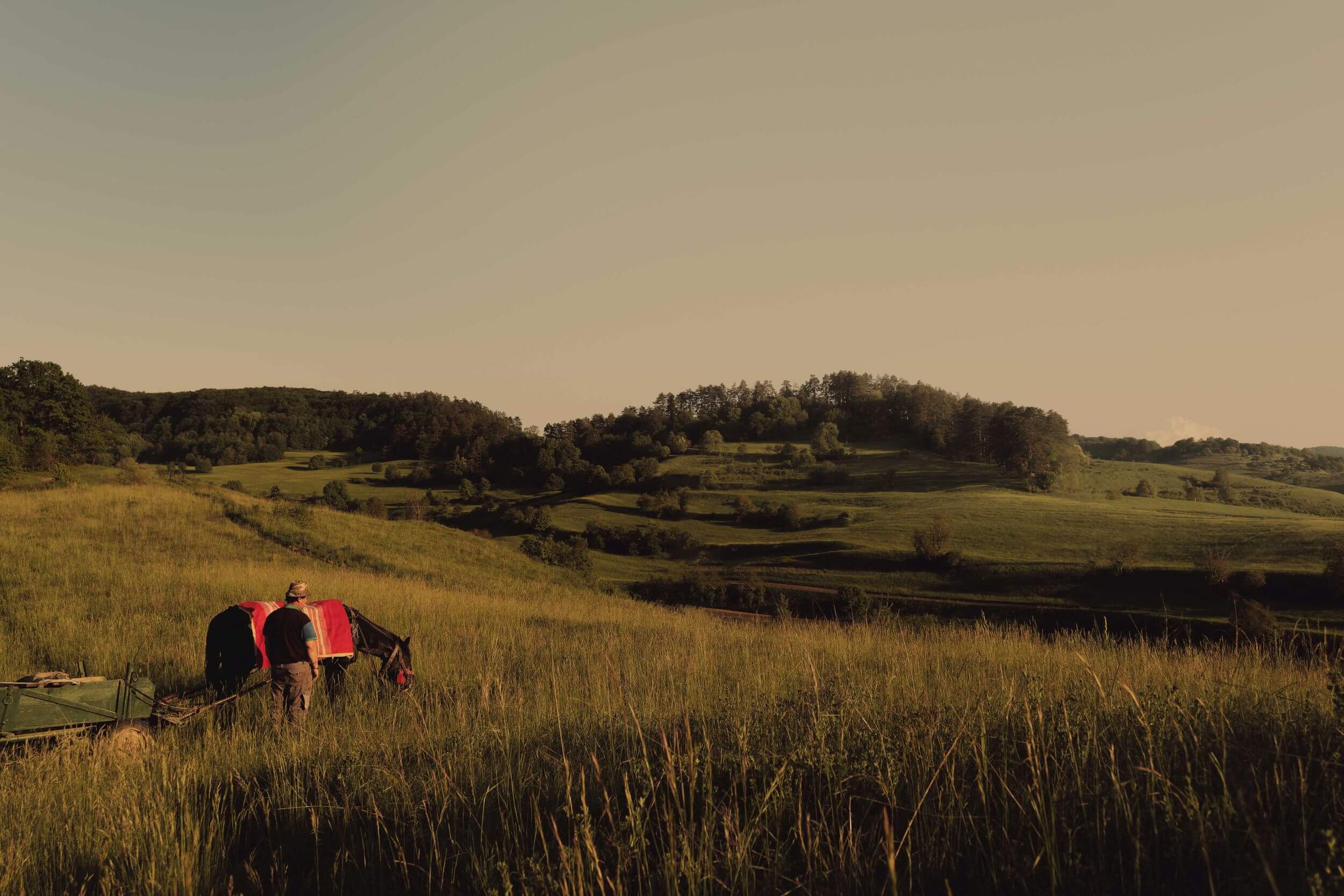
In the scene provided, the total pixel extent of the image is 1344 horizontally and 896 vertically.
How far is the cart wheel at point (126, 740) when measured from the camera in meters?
5.79

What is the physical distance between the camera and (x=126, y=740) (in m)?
6.17

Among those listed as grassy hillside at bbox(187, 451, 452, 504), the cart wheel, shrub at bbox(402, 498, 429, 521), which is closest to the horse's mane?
the cart wheel

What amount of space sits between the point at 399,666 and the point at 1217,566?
57.3 metres

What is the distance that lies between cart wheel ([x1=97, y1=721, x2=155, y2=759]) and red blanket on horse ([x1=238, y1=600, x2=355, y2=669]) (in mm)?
1024

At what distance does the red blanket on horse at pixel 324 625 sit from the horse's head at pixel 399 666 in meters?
0.50

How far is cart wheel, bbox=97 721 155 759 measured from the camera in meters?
5.79

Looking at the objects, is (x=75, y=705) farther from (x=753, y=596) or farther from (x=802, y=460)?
(x=802, y=460)

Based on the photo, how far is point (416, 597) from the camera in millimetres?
16719

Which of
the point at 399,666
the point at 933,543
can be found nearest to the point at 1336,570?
the point at 933,543

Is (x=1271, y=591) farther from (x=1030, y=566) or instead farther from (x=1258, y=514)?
(x=1258, y=514)

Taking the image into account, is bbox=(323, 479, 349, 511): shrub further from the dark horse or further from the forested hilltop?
the dark horse

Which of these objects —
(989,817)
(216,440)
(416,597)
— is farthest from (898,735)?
(216,440)

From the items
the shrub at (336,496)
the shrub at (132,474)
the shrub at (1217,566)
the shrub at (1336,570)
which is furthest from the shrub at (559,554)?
the shrub at (1336,570)

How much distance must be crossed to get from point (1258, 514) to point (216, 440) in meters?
144
